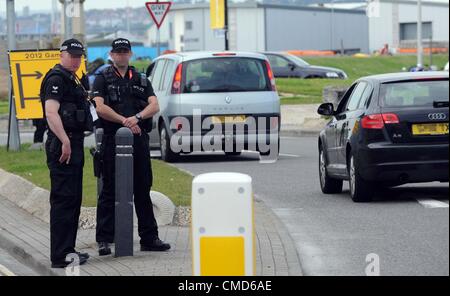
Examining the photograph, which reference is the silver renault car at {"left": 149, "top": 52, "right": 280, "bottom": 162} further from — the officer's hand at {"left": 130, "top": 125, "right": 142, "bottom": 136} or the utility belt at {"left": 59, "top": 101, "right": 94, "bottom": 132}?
the utility belt at {"left": 59, "top": 101, "right": 94, "bottom": 132}

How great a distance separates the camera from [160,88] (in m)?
20.7

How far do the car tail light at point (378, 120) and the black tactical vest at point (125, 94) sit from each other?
3.67 meters

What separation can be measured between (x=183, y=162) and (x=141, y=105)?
9.54m

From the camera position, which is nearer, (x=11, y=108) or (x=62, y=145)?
(x=62, y=145)

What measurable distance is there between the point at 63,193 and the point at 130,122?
0.85 metres

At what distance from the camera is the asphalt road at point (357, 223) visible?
9.45 meters

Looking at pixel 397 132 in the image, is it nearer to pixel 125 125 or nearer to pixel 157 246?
pixel 157 246

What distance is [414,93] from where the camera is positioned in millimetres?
13422

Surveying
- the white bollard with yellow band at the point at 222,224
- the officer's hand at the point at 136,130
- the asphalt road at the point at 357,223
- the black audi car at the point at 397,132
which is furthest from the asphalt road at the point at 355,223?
the officer's hand at the point at 136,130

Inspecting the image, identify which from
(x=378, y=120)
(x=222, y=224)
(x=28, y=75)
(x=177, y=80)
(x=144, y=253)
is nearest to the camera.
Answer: (x=222, y=224)

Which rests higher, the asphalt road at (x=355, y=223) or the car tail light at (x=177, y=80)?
the car tail light at (x=177, y=80)

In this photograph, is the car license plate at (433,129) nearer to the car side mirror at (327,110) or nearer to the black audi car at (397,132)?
the black audi car at (397,132)

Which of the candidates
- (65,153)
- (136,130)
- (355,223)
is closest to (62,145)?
(65,153)
